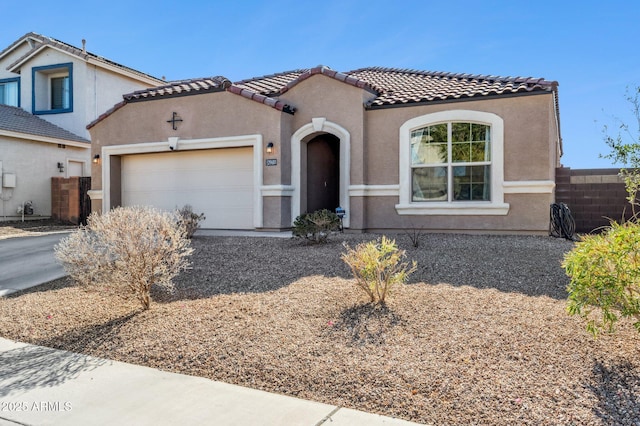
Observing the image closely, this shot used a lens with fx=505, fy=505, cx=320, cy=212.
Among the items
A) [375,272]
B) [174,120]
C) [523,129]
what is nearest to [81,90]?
[174,120]

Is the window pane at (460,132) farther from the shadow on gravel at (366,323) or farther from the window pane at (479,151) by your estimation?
the shadow on gravel at (366,323)

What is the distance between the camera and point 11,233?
15.8 meters

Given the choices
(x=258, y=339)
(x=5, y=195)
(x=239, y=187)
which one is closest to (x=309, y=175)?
(x=239, y=187)

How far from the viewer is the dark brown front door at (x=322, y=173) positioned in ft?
48.4

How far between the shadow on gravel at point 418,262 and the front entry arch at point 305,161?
2.23 meters

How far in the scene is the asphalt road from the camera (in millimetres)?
9378

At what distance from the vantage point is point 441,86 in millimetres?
14000

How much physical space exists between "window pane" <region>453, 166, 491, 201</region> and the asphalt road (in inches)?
360

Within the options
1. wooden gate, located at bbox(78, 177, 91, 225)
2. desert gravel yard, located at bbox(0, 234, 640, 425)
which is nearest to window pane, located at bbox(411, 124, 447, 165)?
desert gravel yard, located at bbox(0, 234, 640, 425)

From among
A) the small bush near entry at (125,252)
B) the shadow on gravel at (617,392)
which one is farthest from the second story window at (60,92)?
the shadow on gravel at (617,392)

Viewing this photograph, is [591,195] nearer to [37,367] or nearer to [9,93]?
[37,367]

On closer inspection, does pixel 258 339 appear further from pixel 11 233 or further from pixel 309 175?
pixel 11 233

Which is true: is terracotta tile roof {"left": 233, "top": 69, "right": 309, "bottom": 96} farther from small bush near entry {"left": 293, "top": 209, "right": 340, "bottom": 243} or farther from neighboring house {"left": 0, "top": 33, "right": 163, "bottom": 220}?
neighboring house {"left": 0, "top": 33, "right": 163, "bottom": 220}

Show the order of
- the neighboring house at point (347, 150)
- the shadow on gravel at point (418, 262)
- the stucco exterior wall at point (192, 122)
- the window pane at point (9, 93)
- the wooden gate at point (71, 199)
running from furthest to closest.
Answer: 1. the window pane at point (9, 93)
2. the wooden gate at point (71, 199)
3. the stucco exterior wall at point (192, 122)
4. the neighboring house at point (347, 150)
5. the shadow on gravel at point (418, 262)
